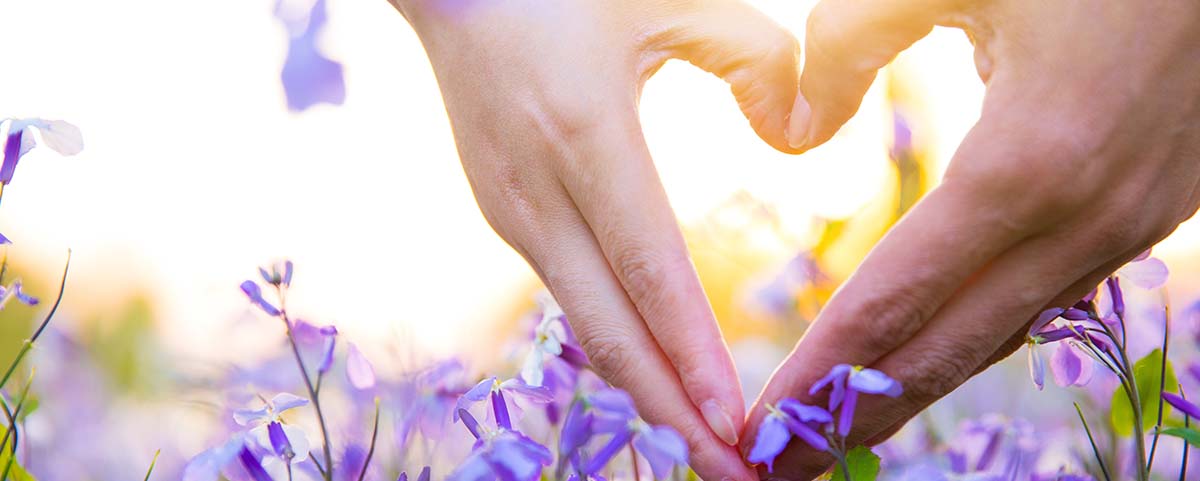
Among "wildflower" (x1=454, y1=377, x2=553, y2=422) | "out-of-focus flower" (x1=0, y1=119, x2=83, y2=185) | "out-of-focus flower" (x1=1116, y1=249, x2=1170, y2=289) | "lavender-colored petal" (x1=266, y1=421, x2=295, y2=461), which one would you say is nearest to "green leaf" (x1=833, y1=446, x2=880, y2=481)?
"wildflower" (x1=454, y1=377, x2=553, y2=422)

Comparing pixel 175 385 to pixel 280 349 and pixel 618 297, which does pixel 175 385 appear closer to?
pixel 280 349

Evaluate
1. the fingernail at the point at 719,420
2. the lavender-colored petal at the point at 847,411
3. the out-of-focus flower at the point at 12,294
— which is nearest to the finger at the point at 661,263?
the fingernail at the point at 719,420

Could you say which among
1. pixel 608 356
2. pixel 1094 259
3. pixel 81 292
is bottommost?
pixel 81 292

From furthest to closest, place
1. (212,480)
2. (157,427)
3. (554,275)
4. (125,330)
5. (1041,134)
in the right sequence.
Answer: (125,330) → (157,427) → (554,275) → (212,480) → (1041,134)

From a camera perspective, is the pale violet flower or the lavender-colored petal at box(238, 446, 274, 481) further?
the pale violet flower

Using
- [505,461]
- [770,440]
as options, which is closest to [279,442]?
[505,461]

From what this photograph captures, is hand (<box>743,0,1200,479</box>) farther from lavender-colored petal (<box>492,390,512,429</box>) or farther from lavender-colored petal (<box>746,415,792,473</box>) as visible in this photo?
lavender-colored petal (<box>492,390,512,429</box>)

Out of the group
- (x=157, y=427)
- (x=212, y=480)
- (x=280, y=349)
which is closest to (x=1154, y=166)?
(x=212, y=480)
